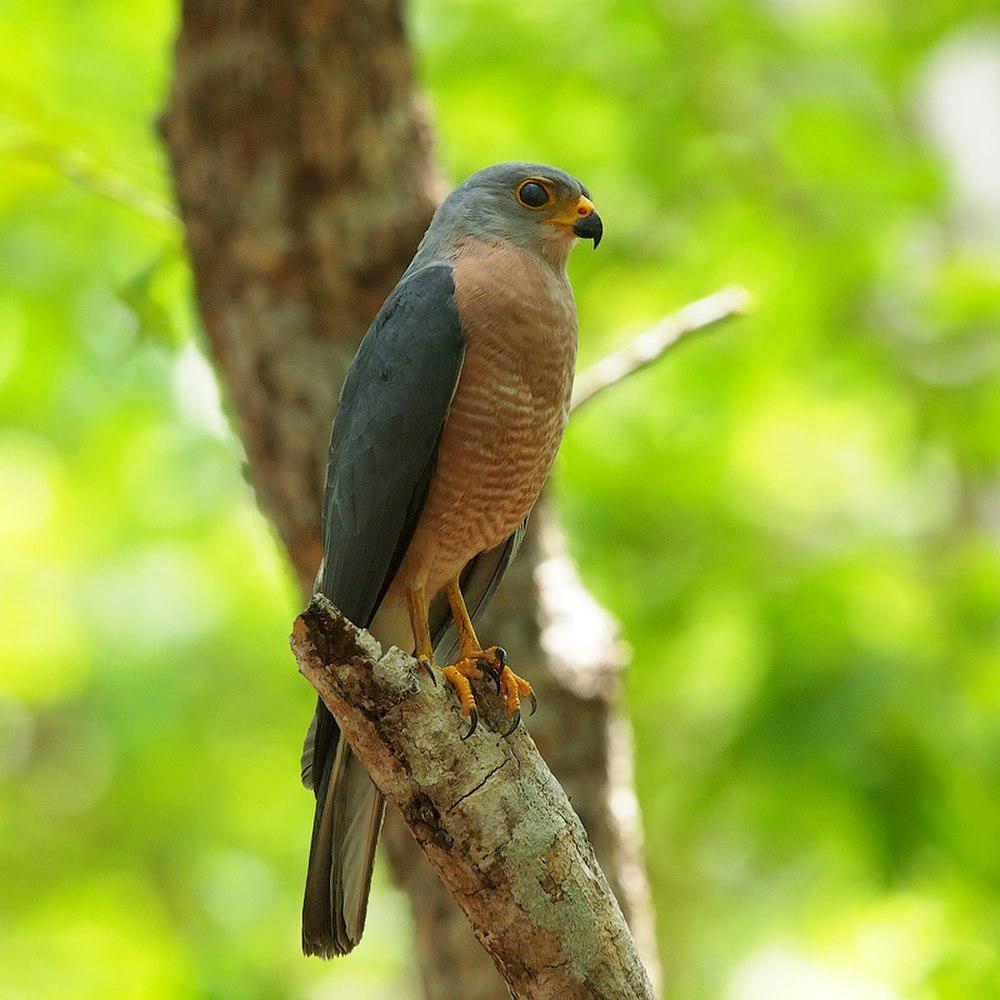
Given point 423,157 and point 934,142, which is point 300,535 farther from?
point 934,142

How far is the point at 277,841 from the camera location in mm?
9797

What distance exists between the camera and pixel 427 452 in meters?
3.67

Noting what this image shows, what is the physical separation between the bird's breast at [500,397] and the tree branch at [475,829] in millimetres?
821

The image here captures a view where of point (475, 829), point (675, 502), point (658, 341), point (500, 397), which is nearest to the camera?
point (475, 829)

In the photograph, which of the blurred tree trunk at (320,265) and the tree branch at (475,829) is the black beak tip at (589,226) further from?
the tree branch at (475,829)

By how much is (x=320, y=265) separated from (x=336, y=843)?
7.48 feet

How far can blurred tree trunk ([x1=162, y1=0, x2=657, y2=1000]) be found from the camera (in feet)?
15.6

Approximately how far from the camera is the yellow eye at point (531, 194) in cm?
397

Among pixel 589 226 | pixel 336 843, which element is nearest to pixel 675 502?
pixel 589 226

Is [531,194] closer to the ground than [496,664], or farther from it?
farther from it

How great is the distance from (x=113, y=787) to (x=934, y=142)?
27.2 ft

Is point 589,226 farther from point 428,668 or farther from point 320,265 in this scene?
point 428,668

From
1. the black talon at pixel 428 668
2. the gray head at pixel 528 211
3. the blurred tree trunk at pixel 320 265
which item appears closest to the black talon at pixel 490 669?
the black talon at pixel 428 668

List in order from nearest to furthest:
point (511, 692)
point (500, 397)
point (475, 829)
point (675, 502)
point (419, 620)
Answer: point (475, 829) < point (511, 692) < point (500, 397) < point (419, 620) < point (675, 502)
